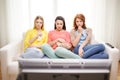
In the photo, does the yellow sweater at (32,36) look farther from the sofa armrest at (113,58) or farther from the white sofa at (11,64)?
the sofa armrest at (113,58)

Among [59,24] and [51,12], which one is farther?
[51,12]

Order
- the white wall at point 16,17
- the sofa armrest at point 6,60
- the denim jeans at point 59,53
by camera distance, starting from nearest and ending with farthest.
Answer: the denim jeans at point 59,53 → the sofa armrest at point 6,60 → the white wall at point 16,17

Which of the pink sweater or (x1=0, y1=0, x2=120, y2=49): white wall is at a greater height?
(x1=0, y1=0, x2=120, y2=49): white wall

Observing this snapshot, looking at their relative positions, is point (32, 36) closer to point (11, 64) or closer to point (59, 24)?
point (59, 24)

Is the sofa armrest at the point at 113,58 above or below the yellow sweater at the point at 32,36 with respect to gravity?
below

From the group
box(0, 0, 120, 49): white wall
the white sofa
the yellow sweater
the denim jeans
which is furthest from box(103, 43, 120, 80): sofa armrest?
box(0, 0, 120, 49): white wall

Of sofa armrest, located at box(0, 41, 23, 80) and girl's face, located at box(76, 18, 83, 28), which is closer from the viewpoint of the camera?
sofa armrest, located at box(0, 41, 23, 80)

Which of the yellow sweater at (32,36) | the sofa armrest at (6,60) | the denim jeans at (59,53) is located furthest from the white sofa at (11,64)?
the denim jeans at (59,53)

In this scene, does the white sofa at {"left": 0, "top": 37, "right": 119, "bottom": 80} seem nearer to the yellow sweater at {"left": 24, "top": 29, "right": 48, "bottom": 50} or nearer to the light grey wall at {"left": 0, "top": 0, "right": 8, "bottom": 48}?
the yellow sweater at {"left": 24, "top": 29, "right": 48, "bottom": 50}

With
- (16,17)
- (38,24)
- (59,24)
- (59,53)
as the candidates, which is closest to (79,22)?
(59,24)

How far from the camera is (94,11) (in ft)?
10.7

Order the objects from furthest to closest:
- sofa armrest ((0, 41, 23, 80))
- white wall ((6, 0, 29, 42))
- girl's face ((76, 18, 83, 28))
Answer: white wall ((6, 0, 29, 42)), girl's face ((76, 18, 83, 28)), sofa armrest ((0, 41, 23, 80))

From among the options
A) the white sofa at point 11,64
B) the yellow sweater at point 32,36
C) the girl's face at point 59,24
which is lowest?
the white sofa at point 11,64

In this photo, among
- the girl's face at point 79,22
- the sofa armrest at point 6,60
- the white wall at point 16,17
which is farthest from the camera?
the white wall at point 16,17
